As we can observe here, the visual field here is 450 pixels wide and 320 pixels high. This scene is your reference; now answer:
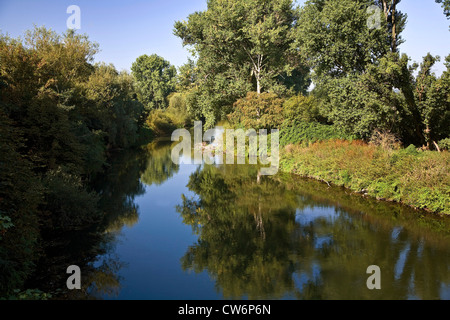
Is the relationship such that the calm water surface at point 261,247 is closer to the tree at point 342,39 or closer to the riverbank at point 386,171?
the riverbank at point 386,171

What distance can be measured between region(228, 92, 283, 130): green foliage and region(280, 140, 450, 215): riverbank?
7.53 meters

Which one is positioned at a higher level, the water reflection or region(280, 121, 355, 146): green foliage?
region(280, 121, 355, 146): green foliage

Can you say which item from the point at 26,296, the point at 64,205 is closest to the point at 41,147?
the point at 64,205

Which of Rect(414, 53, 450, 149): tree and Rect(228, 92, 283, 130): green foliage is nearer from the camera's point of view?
Rect(414, 53, 450, 149): tree

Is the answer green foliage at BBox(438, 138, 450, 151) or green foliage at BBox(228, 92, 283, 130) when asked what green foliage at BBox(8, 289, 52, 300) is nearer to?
green foliage at BBox(438, 138, 450, 151)

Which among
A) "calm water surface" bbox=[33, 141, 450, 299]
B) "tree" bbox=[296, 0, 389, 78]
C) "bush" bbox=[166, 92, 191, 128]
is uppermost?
"bush" bbox=[166, 92, 191, 128]

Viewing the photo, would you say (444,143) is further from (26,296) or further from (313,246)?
(26,296)

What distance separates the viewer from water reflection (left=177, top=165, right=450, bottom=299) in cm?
779

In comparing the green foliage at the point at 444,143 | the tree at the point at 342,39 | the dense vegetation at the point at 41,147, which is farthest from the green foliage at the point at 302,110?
the dense vegetation at the point at 41,147

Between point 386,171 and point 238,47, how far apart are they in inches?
974

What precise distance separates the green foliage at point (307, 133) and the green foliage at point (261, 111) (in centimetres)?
156

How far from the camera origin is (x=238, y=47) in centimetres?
3503

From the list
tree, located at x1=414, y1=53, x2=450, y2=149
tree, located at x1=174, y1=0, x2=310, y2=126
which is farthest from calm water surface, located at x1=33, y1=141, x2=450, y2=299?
tree, located at x1=174, y1=0, x2=310, y2=126
